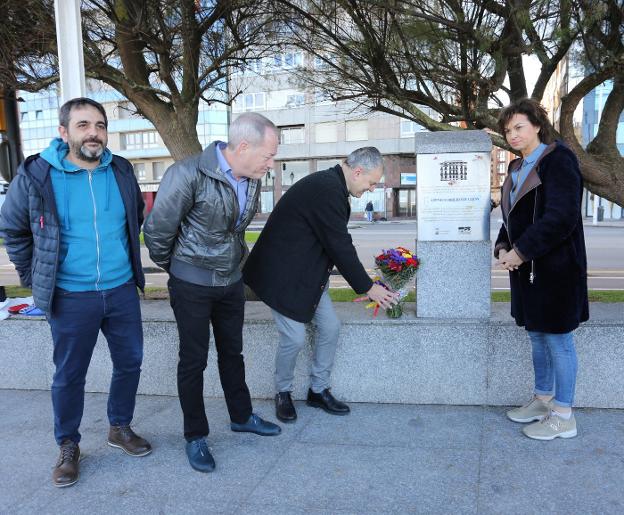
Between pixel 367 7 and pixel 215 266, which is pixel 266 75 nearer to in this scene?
pixel 367 7

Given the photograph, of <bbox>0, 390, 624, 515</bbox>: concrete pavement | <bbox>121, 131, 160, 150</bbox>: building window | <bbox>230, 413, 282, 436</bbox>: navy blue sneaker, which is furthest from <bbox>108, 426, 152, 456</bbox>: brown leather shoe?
<bbox>121, 131, 160, 150</bbox>: building window

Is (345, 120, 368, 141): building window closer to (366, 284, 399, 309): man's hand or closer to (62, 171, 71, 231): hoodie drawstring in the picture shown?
(366, 284, 399, 309): man's hand

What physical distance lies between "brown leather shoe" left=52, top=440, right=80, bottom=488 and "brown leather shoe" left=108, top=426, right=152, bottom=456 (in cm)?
29

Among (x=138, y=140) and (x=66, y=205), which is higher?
(x=138, y=140)

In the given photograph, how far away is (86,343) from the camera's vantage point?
3104 millimetres

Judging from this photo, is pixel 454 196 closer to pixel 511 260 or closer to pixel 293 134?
pixel 511 260

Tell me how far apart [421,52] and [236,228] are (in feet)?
11.5

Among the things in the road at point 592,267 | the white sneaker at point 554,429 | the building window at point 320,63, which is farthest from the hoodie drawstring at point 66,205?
the building window at point 320,63

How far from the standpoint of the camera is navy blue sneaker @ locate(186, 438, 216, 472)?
312 centimetres

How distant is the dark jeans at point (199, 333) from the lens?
3.11m

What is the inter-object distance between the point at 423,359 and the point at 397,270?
68cm

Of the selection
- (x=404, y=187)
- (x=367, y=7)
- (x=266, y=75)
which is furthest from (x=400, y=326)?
(x=404, y=187)

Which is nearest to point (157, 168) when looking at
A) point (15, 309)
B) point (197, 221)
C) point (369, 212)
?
point (369, 212)

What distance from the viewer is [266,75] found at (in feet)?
23.2
